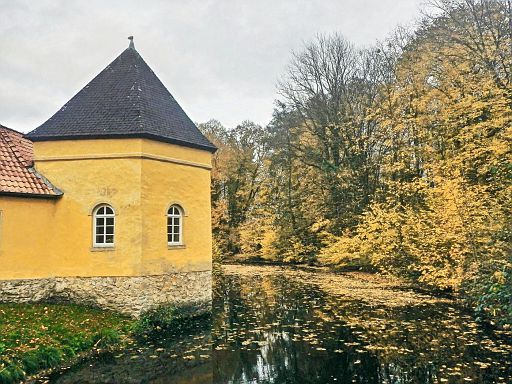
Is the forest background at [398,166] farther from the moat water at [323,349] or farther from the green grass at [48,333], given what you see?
the green grass at [48,333]

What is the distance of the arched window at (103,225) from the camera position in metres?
12.3

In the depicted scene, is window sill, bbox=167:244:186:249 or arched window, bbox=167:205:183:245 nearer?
window sill, bbox=167:244:186:249

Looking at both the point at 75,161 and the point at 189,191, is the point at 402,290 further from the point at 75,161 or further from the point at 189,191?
the point at 75,161

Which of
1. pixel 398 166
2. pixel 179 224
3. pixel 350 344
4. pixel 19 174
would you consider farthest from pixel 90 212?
pixel 398 166

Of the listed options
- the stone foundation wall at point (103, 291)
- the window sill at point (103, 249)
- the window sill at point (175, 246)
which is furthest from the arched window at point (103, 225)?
the window sill at point (175, 246)

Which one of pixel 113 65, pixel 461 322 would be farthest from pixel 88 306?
pixel 461 322

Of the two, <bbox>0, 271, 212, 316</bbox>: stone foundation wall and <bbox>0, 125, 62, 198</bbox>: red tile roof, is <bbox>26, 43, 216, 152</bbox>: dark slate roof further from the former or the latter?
<bbox>0, 271, 212, 316</bbox>: stone foundation wall

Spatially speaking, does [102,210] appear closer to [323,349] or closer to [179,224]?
[179,224]

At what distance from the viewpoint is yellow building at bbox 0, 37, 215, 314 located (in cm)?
1192

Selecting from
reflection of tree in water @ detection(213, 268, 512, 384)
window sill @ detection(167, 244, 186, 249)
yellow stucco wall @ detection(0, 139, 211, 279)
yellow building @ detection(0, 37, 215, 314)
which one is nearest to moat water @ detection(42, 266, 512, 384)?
reflection of tree in water @ detection(213, 268, 512, 384)

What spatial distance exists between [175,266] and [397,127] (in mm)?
12641

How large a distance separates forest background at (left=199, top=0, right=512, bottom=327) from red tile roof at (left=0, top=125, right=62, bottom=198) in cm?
1217

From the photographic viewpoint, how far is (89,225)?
1232 centimetres

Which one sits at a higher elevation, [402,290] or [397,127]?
[397,127]
